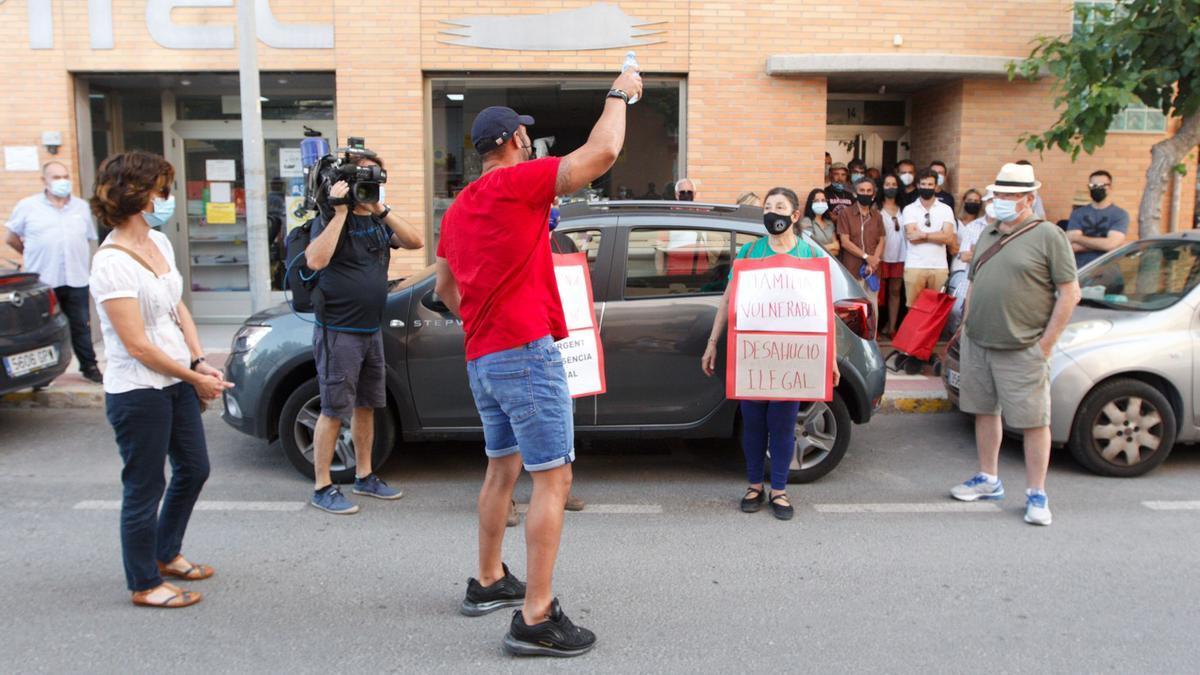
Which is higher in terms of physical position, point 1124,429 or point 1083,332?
point 1083,332

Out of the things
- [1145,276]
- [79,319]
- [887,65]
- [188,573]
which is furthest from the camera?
[887,65]

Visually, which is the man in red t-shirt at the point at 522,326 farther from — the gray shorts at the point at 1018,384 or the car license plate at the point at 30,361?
the car license plate at the point at 30,361

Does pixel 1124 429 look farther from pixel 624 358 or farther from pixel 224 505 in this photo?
pixel 224 505

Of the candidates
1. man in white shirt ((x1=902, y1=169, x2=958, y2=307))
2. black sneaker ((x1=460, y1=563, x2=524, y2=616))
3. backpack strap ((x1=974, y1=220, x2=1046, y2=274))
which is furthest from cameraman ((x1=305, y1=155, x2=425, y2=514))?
man in white shirt ((x1=902, y1=169, x2=958, y2=307))

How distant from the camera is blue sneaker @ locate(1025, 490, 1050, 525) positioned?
5316 mm

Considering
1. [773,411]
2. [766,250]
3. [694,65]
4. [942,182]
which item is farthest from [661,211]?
[942,182]

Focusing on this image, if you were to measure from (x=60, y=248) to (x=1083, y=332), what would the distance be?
8.29 m

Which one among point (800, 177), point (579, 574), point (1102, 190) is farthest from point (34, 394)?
point (1102, 190)

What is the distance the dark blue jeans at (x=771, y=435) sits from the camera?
5.46 metres

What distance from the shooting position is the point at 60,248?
859cm

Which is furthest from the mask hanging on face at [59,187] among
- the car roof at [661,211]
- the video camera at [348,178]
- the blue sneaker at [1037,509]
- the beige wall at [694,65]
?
the blue sneaker at [1037,509]

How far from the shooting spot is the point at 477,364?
3.71m

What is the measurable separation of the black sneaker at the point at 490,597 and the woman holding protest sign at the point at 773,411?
73.2 inches

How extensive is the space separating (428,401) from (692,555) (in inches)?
78.5
